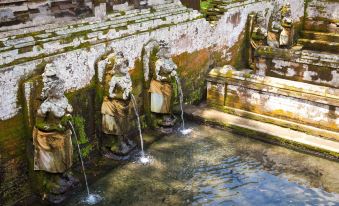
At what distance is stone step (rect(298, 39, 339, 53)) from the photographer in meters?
14.3

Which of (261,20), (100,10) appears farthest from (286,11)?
(100,10)

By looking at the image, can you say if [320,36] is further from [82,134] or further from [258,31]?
[82,134]

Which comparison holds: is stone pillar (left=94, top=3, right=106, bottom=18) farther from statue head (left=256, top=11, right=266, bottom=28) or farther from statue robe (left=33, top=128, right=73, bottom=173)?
statue head (left=256, top=11, right=266, bottom=28)

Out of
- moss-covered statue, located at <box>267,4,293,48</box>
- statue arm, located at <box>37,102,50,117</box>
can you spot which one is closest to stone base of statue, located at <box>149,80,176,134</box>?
statue arm, located at <box>37,102,50,117</box>

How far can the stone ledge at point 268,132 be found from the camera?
727 centimetres

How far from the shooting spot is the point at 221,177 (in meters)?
6.59

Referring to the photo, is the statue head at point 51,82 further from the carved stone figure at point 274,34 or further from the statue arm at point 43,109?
the carved stone figure at point 274,34

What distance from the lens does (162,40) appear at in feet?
26.0

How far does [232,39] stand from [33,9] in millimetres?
6304

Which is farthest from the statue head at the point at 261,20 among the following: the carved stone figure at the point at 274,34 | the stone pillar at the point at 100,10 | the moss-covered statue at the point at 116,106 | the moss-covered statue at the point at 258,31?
the moss-covered statue at the point at 116,106

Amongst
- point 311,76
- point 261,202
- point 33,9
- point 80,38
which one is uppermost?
point 33,9

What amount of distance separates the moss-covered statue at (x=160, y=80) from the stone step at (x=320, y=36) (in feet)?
30.1

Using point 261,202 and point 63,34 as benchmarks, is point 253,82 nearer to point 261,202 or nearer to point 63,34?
point 261,202

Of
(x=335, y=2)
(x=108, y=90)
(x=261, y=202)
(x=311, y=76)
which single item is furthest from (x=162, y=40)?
(x=335, y=2)
